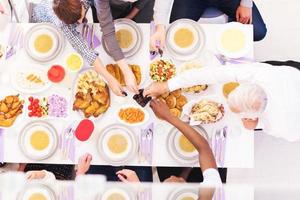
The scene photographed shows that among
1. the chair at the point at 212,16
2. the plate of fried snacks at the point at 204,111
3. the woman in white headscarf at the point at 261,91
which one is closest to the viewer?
the woman in white headscarf at the point at 261,91

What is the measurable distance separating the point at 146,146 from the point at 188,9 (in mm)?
767

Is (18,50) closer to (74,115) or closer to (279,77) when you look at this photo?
(74,115)

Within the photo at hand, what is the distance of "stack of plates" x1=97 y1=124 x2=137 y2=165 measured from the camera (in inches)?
71.3

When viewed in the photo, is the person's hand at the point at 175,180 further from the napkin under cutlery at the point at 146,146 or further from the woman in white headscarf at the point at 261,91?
the woman in white headscarf at the point at 261,91

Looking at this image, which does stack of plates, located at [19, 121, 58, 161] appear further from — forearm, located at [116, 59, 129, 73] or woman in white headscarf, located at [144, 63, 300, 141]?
woman in white headscarf, located at [144, 63, 300, 141]

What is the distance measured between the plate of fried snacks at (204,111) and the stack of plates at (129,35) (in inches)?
13.7

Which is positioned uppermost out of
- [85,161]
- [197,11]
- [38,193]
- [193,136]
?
[197,11]

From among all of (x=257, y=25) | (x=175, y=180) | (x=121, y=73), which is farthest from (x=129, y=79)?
(x=257, y=25)

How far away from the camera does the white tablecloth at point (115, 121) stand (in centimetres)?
177

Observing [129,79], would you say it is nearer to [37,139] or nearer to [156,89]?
[156,89]

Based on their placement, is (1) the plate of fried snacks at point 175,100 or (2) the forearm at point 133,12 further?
(2) the forearm at point 133,12

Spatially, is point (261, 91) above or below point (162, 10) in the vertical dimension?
below

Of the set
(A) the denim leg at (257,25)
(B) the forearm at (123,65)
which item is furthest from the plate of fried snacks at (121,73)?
(A) the denim leg at (257,25)

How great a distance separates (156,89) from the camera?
1818 millimetres
